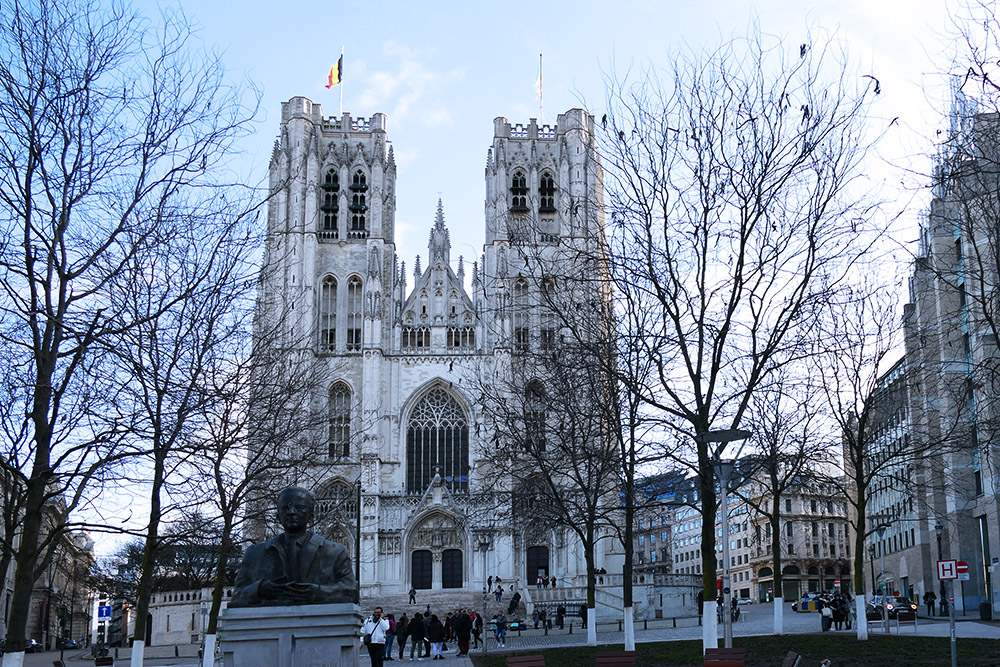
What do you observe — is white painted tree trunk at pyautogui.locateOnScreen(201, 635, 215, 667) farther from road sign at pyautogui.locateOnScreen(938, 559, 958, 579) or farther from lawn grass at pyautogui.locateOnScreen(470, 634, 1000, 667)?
road sign at pyautogui.locateOnScreen(938, 559, 958, 579)

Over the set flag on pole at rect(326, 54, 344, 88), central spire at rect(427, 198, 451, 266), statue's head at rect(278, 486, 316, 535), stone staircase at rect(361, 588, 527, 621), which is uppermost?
flag on pole at rect(326, 54, 344, 88)

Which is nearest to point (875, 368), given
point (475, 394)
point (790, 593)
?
point (475, 394)

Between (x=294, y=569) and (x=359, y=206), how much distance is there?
5386 cm

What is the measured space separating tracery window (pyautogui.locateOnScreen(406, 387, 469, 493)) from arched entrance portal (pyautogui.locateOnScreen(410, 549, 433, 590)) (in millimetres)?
3468

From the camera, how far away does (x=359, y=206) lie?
207 feet

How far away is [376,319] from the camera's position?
5912cm

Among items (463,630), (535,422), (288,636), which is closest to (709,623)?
(535,422)

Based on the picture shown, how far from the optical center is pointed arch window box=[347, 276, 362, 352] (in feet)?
200

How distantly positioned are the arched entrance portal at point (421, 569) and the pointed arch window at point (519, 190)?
20384 mm

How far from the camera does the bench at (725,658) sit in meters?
13.1

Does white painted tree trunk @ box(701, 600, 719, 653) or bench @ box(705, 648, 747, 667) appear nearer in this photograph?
bench @ box(705, 648, 747, 667)

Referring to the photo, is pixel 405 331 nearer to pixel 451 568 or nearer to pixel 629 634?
pixel 451 568

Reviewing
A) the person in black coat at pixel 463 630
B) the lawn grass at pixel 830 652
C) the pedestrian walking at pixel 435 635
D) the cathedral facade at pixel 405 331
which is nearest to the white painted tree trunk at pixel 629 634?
the lawn grass at pixel 830 652

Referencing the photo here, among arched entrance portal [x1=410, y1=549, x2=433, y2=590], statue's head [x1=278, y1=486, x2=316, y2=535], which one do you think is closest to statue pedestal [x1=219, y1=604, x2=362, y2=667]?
statue's head [x1=278, y1=486, x2=316, y2=535]
